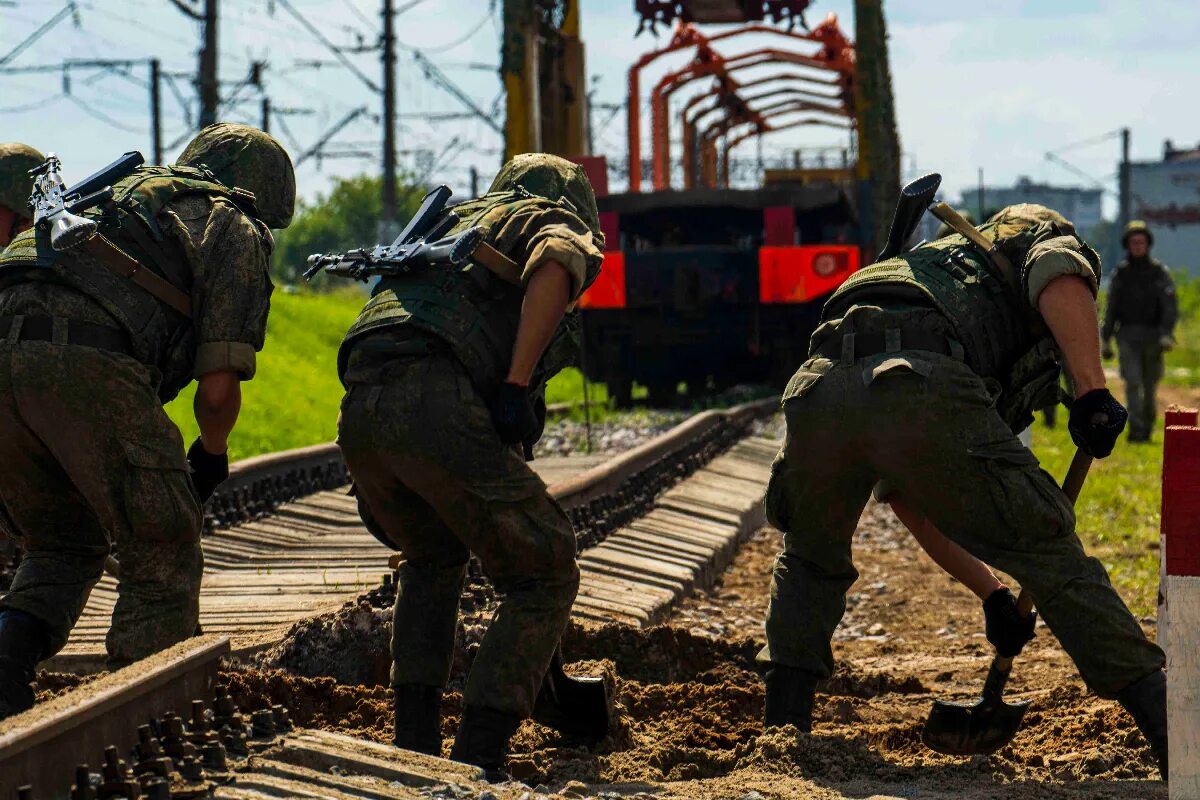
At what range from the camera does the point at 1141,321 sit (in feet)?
51.1

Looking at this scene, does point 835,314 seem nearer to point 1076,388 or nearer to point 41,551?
point 1076,388

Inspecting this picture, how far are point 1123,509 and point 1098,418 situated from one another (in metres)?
6.92

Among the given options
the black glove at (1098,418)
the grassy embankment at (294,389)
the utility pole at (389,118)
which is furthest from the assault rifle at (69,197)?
the utility pole at (389,118)

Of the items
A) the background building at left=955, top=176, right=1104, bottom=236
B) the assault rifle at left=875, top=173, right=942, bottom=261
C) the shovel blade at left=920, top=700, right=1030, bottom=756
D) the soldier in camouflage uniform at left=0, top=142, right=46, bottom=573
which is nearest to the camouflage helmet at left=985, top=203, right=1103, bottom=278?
the assault rifle at left=875, top=173, right=942, bottom=261

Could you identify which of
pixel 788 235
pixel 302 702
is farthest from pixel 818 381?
pixel 788 235

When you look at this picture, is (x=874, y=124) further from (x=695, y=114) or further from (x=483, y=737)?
(x=483, y=737)

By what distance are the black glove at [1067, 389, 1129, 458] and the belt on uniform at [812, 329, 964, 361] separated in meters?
0.33

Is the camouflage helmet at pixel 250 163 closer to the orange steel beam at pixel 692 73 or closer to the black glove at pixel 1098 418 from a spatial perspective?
the black glove at pixel 1098 418

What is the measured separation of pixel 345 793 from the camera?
3572mm

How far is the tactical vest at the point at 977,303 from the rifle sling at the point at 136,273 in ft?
5.70

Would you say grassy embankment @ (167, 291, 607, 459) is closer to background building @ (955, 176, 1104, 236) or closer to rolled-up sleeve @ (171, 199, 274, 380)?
rolled-up sleeve @ (171, 199, 274, 380)

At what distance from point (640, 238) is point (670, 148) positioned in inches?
39.5

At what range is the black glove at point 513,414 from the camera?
14.1 ft

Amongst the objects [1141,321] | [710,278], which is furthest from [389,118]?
[1141,321]
